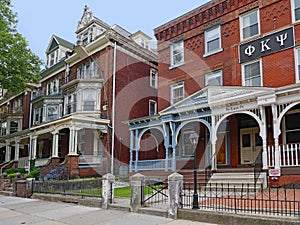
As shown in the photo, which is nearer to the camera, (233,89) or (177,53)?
(233,89)

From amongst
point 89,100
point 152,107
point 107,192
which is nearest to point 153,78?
point 152,107

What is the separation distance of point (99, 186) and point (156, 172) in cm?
359

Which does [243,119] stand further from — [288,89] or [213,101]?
[288,89]

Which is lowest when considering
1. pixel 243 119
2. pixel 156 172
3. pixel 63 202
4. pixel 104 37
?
pixel 63 202

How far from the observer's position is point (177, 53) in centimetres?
1934

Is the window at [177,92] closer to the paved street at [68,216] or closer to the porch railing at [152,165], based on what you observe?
the porch railing at [152,165]

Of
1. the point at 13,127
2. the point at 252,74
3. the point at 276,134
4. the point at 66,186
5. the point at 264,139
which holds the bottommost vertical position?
the point at 66,186

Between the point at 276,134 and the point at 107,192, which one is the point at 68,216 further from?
the point at 276,134

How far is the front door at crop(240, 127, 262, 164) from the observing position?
14625 millimetres

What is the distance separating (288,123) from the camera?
13.3m

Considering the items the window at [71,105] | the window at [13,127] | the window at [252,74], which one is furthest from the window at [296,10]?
the window at [13,127]

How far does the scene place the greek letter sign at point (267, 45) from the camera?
545 inches

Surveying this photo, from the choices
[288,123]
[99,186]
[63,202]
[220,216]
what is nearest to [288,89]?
[288,123]

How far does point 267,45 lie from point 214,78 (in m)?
3.46
